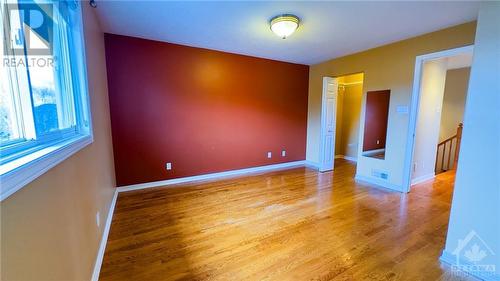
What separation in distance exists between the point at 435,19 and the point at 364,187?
8.43ft

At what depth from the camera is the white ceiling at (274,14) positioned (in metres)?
2.28

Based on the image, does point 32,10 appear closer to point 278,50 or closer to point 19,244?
point 19,244

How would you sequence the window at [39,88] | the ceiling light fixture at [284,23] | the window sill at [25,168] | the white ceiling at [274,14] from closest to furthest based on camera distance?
1. the window sill at [25,168]
2. the window at [39,88]
3. the white ceiling at [274,14]
4. the ceiling light fixture at [284,23]

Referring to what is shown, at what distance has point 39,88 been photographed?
1.09m

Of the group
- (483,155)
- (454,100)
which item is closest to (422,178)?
(454,100)

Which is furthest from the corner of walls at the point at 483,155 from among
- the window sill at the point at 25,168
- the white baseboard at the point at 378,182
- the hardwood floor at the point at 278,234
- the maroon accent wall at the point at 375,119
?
the window sill at the point at 25,168

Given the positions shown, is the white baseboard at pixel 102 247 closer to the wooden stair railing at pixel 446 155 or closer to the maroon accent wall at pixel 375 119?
the maroon accent wall at pixel 375 119

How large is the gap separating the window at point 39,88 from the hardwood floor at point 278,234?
3.77ft

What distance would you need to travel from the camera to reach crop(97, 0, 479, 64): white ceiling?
2281 mm

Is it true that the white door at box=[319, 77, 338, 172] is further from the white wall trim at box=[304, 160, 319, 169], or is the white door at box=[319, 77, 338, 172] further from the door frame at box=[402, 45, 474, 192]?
the door frame at box=[402, 45, 474, 192]

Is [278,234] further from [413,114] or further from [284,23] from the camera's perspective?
[413,114]

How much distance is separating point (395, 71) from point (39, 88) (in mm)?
4284

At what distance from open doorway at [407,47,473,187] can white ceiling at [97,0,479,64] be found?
0.70 metres

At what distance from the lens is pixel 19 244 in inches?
26.3
